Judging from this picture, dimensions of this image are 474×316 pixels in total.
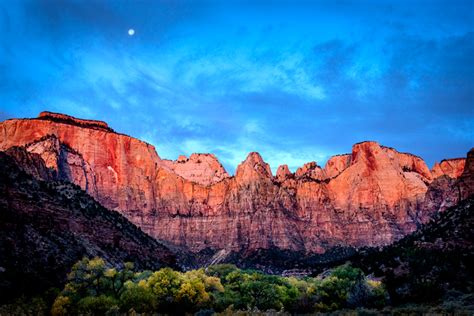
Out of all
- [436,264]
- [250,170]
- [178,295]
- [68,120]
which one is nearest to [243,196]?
[250,170]

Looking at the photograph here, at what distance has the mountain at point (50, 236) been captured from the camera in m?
50.0

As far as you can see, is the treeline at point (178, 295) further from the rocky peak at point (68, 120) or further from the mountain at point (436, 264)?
the rocky peak at point (68, 120)

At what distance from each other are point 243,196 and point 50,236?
4980 inches

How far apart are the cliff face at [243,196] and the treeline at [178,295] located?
99.5m

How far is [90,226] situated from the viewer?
231 feet

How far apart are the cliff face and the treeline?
326 feet

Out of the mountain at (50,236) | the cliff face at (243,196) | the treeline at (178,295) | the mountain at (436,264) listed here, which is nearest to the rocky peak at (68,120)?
the cliff face at (243,196)

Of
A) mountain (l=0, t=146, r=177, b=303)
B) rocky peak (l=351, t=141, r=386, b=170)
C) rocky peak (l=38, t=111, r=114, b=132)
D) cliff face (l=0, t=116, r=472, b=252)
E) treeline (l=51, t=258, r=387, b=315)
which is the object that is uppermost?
rocky peak (l=38, t=111, r=114, b=132)

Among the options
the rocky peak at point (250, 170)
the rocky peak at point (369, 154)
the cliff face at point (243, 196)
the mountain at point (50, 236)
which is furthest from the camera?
the rocky peak at point (250, 170)

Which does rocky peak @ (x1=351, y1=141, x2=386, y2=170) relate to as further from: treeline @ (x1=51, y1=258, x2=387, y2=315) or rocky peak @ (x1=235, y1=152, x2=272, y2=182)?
treeline @ (x1=51, y1=258, x2=387, y2=315)

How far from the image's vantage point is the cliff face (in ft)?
522

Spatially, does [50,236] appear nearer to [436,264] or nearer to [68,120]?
[436,264]

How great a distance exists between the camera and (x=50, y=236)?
58.6 metres

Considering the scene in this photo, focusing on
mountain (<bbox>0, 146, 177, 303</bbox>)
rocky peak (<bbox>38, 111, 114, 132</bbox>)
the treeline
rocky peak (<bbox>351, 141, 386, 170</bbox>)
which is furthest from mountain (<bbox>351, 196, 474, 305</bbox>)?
rocky peak (<bbox>38, 111, 114, 132</bbox>)
